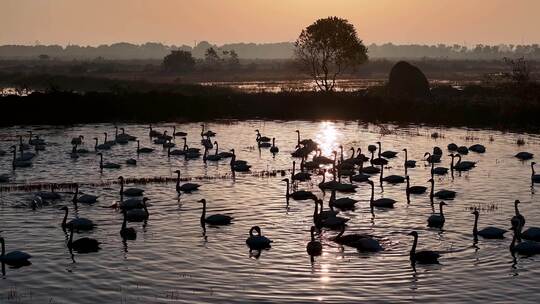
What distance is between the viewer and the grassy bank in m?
72.0

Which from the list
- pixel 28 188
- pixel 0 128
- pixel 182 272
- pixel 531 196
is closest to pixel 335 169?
pixel 531 196

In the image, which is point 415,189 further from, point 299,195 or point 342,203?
point 299,195

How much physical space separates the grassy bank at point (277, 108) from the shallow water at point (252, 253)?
2455 centimetres

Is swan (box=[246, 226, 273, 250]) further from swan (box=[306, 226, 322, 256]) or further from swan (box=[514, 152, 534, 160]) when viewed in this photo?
swan (box=[514, 152, 534, 160])

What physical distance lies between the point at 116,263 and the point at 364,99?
191 feet

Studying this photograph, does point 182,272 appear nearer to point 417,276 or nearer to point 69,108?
point 417,276

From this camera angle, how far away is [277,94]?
85.3 metres

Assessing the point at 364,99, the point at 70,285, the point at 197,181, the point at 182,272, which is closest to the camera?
the point at 70,285

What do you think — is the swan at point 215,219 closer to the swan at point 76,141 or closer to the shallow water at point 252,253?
the shallow water at point 252,253

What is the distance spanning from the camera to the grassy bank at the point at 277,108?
72000 mm

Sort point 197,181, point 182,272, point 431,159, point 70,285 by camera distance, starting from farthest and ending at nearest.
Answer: point 431,159 → point 197,181 → point 182,272 → point 70,285

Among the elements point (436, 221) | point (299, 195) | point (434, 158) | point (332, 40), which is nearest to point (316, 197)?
point (299, 195)

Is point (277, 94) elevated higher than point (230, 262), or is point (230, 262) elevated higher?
point (277, 94)

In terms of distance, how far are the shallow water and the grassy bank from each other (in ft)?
80.6
